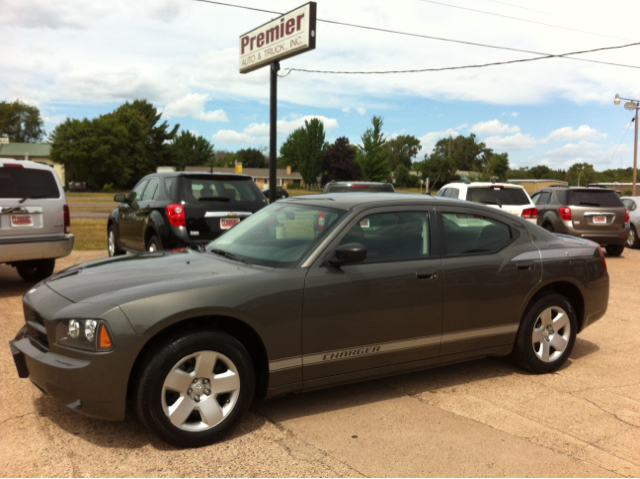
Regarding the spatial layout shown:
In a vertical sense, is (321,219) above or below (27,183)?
below

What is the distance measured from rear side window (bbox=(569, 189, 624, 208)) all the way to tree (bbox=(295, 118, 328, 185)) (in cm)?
9793

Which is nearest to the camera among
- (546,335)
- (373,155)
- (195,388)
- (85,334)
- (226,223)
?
(85,334)

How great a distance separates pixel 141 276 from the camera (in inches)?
152

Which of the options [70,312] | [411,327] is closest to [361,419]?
[411,327]

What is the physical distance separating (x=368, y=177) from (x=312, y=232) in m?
81.8

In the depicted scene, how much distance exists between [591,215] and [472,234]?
1014 cm

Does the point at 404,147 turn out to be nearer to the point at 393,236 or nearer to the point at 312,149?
the point at 312,149

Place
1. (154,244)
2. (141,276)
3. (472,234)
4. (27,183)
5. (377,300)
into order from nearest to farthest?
(141,276) → (377,300) → (472,234) → (27,183) → (154,244)

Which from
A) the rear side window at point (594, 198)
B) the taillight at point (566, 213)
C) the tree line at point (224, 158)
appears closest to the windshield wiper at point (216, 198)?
the taillight at point (566, 213)

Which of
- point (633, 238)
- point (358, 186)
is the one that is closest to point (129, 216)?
point (358, 186)

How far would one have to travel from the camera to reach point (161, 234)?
873 cm

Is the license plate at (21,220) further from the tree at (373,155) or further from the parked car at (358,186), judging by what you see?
the tree at (373,155)

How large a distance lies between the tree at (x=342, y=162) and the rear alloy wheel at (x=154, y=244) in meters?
96.8

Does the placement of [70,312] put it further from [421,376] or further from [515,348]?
[515,348]
